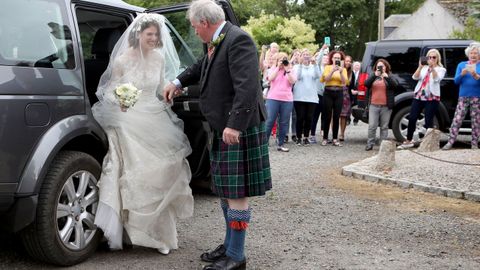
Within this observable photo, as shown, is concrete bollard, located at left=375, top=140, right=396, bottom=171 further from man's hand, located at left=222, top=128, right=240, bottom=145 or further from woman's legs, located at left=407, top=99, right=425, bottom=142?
man's hand, located at left=222, top=128, right=240, bottom=145

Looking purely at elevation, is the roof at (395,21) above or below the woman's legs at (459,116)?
above

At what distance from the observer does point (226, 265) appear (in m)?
3.88

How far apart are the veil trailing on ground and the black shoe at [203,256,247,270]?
4.91 ft

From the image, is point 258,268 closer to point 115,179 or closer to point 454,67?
point 115,179

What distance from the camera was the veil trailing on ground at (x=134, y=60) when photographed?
4.41 metres

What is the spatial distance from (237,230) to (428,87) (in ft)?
23.5

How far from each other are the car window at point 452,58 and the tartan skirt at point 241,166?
787cm

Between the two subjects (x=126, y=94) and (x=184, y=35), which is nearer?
(x=126, y=94)

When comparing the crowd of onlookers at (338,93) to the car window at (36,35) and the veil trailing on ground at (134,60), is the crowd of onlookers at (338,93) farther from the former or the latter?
the car window at (36,35)

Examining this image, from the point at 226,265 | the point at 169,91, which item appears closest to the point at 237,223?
the point at 226,265

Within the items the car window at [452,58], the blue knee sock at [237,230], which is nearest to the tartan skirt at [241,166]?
the blue knee sock at [237,230]

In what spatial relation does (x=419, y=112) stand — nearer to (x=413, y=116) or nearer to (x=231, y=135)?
(x=413, y=116)

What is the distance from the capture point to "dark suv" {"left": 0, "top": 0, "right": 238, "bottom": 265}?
Result: 3.46 m

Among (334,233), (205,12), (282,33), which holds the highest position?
(282,33)
